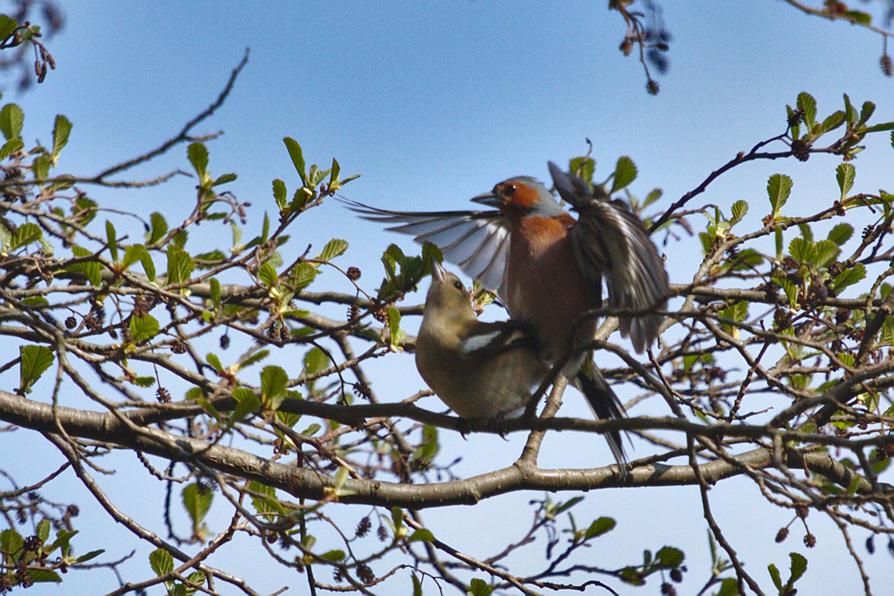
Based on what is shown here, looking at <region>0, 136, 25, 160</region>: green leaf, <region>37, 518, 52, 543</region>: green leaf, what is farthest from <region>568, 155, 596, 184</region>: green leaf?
<region>37, 518, 52, 543</region>: green leaf

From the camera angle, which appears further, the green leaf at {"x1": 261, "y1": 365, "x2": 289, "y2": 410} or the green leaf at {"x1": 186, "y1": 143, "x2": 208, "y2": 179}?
the green leaf at {"x1": 186, "y1": 143, "x2": 208, "y2": 179}

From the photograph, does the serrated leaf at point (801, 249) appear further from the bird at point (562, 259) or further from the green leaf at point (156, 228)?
the green leaf at point (156, 228)

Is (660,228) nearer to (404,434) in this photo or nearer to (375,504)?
(404,434)

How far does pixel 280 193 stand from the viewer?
177 inches

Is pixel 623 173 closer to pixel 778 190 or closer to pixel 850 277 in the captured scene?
pixel 778 190

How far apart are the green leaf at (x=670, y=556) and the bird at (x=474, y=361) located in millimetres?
914

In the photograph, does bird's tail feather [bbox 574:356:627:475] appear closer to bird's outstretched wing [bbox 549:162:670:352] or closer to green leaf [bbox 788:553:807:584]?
bird's outstretched wing [bbox 549:162:670:352]

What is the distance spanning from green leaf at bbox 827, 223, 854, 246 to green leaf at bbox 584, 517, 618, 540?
72.4 inches

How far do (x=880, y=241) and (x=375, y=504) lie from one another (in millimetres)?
2868

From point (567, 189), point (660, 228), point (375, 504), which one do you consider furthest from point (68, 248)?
point (660, 228)

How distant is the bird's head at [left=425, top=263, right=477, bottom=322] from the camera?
5316 millimetres

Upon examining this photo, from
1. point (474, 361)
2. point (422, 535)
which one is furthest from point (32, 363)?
point (474, 361)

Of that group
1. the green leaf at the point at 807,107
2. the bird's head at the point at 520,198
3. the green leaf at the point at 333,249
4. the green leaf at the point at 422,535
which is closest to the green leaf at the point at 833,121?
the green leaf at the point at 807,107

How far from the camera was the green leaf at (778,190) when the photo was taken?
16.7ft
